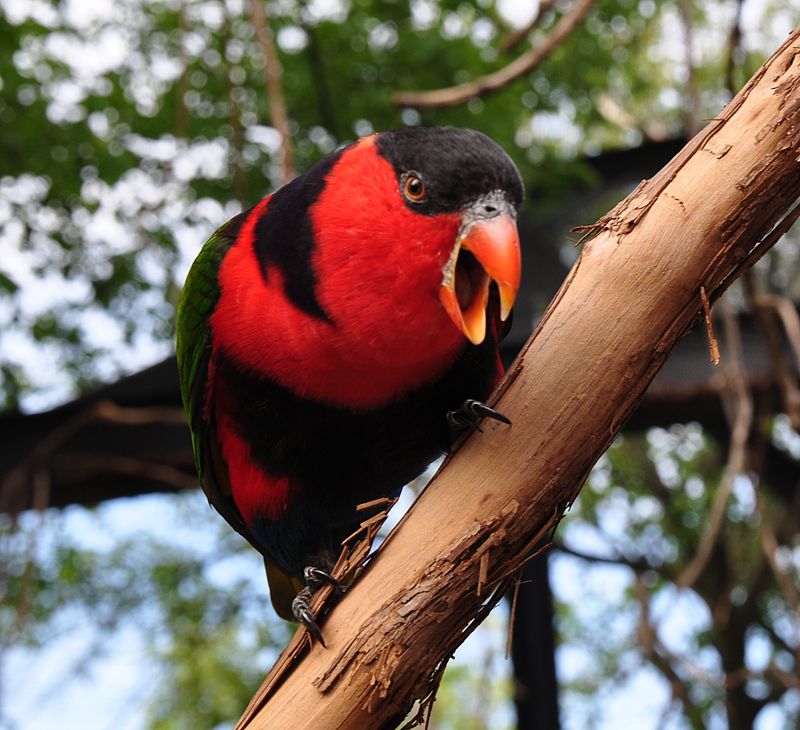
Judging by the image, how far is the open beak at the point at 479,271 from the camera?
1741 mm

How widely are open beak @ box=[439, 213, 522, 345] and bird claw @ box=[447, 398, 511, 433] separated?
0.13 metres

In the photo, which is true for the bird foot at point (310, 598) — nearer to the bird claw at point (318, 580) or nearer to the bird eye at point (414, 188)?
the bird claw at point (318, 580)

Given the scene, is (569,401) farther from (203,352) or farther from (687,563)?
(687,563)

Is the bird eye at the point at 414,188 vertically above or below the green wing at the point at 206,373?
above

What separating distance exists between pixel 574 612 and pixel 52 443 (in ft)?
20.9

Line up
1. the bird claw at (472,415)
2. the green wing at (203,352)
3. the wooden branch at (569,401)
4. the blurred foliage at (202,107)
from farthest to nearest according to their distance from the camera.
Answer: the blurred foliage at (202,107), the green wing at (203,352), the bird claw at (472,415), the wooden branch at (569,401)

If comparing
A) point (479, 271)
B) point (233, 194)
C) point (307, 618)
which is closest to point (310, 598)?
point (307, 618)

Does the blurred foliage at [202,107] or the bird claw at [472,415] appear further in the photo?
the blurred foliage at [202,107]

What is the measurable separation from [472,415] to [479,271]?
1.05ft

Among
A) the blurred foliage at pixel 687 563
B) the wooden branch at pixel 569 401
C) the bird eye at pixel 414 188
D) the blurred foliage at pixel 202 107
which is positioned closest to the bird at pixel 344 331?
the bird eye at pixel 414 188

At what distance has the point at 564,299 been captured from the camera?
5.65ft

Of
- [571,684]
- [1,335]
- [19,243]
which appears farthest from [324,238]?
[571,684]

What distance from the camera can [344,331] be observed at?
6.29 feet

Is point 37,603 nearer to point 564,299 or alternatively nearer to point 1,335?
point 1,335
